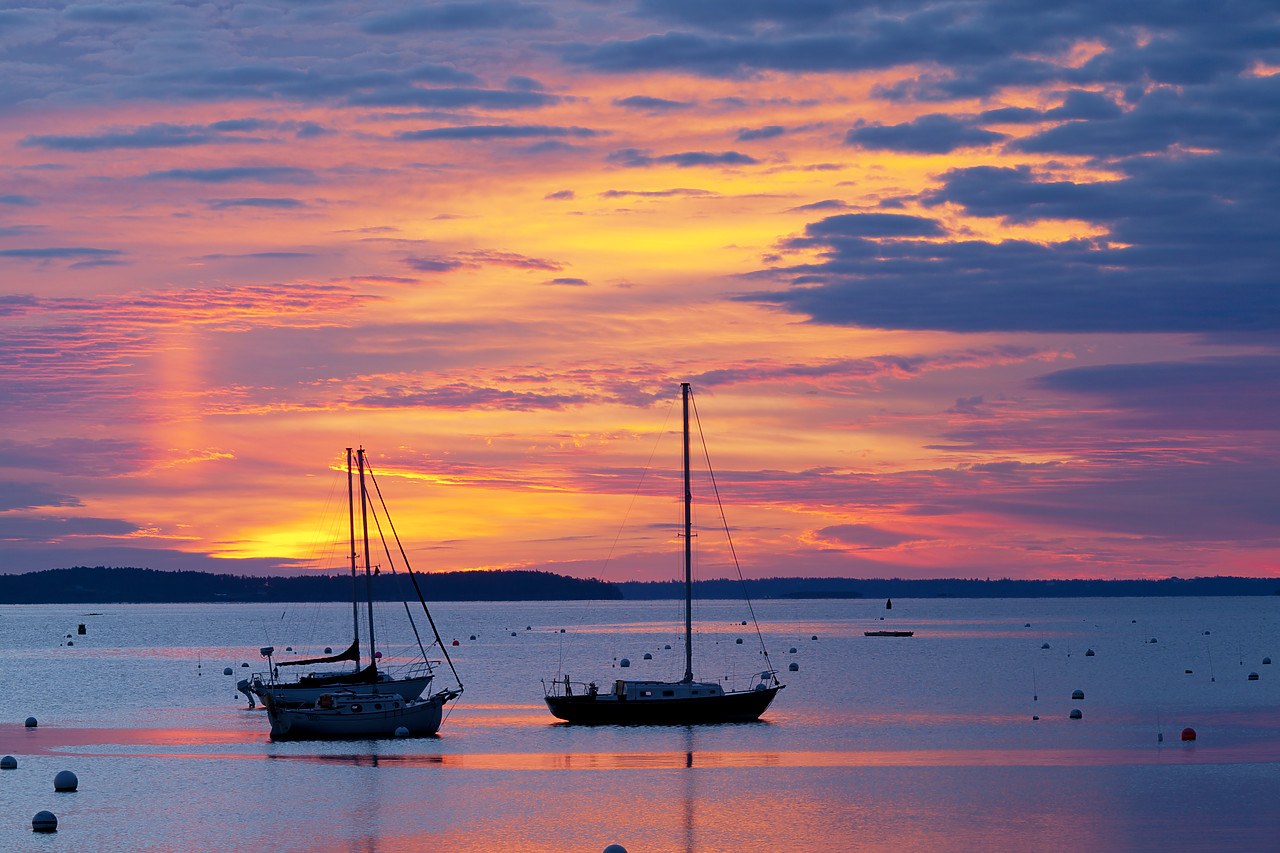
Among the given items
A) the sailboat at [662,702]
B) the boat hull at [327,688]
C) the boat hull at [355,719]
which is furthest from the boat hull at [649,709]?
the boat hull at [327,688]

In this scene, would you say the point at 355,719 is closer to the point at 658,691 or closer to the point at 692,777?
the point at 658,691

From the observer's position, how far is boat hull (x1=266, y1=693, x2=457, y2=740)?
69.8 meters

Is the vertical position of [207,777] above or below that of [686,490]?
below

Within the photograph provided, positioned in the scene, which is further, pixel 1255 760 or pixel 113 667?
pixel 113 667

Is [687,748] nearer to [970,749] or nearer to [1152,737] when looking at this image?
[970,749]

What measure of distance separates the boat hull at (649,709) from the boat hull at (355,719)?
7.26 meters

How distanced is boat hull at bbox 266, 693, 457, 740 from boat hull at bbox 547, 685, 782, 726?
726cm

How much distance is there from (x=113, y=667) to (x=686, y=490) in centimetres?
10151

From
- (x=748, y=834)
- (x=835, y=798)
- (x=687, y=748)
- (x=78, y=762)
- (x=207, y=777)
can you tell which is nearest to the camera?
(x=748, y=834)

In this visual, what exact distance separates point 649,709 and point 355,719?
15.0 meters

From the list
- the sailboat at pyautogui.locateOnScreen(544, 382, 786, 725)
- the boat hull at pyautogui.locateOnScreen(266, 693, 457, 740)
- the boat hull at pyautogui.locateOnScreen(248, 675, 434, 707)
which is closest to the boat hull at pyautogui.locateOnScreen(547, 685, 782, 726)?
the sailboat at pyautogui.locateOnScreen(544, 382, 786, 725)

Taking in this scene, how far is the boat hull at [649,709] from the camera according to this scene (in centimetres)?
7300

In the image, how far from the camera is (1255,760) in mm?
56062

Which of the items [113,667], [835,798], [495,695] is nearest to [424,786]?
[835,798]
